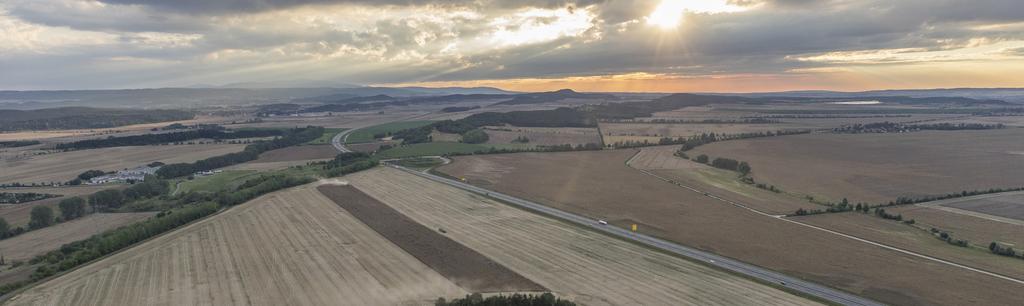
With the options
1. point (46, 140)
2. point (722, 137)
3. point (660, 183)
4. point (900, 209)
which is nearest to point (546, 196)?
point (660, 183)

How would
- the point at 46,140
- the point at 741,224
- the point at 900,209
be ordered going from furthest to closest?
the point at 46,140
the point at 900,209
the point at 741,224

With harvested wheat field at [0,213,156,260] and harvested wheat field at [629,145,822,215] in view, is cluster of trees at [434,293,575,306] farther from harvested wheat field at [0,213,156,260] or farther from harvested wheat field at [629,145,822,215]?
harvested wheat field at [0,213,156,260]

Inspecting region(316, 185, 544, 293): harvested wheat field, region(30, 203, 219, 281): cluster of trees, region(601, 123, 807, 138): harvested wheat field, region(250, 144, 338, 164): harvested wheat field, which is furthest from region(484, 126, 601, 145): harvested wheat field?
region(30, 203, 219, 281): cluster of trees

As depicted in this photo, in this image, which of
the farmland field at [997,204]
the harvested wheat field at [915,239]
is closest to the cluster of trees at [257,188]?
the harvested wheat field at [915,239]

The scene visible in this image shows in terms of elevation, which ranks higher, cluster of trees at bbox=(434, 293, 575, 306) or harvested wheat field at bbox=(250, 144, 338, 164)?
harvested wheat field at bbox=(250, 144, 338, 164)

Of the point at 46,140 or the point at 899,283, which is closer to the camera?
the point at 899,283

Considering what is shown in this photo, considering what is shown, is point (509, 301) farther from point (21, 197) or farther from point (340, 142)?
point (340, 142)

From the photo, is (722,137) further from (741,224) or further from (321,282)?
(321,282)
